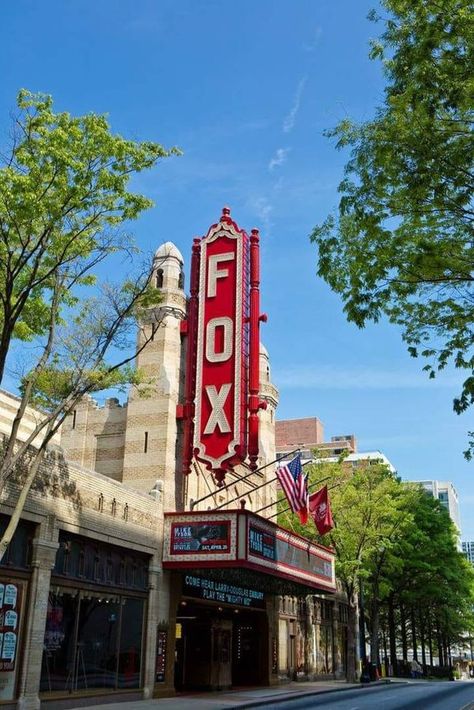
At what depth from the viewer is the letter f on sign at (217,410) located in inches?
1041

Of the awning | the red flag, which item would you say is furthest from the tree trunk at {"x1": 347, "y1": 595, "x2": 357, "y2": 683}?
the awning

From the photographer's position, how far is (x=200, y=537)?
2789 centimetres

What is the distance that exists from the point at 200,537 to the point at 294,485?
4.90m

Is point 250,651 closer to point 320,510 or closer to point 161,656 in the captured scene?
point 320,510

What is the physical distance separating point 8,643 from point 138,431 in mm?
12597

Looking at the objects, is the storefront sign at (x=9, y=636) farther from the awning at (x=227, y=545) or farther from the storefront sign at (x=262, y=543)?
the storefront sign at (x=262, y=543)

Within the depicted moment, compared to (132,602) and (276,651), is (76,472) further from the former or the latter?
(276,651)

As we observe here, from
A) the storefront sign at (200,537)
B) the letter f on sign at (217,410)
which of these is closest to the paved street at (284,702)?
the storefront sign at (200,537)

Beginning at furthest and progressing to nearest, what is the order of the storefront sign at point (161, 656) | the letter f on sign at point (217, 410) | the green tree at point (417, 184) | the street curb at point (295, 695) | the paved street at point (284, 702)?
the storefront sign at point (161, 656) → the letter f on sign at point (217, 410) → the street curb at point (295, 695) → the paved street at point (284, 702) → the green tree at point (417, 184)

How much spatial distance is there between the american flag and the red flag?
7.43 feet

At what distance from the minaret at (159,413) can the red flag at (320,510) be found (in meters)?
7.03

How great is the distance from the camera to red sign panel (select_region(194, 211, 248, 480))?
2620 centimetres

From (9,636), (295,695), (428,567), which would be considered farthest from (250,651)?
(9,636)

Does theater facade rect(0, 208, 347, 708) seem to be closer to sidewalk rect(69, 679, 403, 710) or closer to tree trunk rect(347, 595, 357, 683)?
sidewalk rect(69, 679, 403, 710)
